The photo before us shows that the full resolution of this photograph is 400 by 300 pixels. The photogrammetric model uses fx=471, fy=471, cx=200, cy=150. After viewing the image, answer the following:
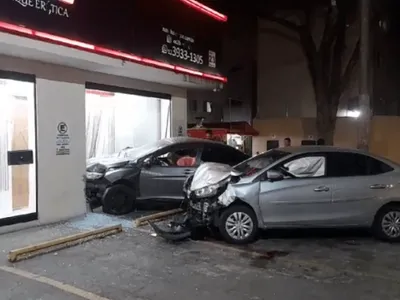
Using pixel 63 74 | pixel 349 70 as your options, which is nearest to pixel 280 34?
pixel 349 70

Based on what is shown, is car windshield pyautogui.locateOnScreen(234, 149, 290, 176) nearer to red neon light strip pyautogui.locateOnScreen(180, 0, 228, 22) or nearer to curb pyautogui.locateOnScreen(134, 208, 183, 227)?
curb pyautogui.locateOnScreen(134, 208, 183, 227)

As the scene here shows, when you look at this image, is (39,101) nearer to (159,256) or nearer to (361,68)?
(159,256)

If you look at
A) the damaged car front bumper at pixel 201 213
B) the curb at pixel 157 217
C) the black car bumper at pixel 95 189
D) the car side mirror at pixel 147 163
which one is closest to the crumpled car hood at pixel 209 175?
the damaged car front bumper at pixel 201 213

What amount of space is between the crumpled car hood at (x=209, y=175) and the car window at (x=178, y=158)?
74.5 inches

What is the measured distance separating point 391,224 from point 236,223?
269 cm

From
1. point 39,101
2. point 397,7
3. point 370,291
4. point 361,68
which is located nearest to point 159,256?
point 370,291

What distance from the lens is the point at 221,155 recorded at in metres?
11.3

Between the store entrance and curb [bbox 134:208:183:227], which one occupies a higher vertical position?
the store entrance

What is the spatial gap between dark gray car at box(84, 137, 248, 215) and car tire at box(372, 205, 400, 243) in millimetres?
4198

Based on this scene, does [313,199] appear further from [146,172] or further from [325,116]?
[325,116]

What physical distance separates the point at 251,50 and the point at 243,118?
334cm

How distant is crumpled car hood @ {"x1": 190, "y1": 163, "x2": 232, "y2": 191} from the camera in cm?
829

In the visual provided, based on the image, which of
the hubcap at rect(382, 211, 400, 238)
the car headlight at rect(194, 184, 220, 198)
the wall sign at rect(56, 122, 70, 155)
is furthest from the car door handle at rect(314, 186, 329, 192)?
the wall sign at rect(56, 122, 70, 155)

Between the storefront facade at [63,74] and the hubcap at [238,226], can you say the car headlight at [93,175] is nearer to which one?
the storefront facade at [63,74]
